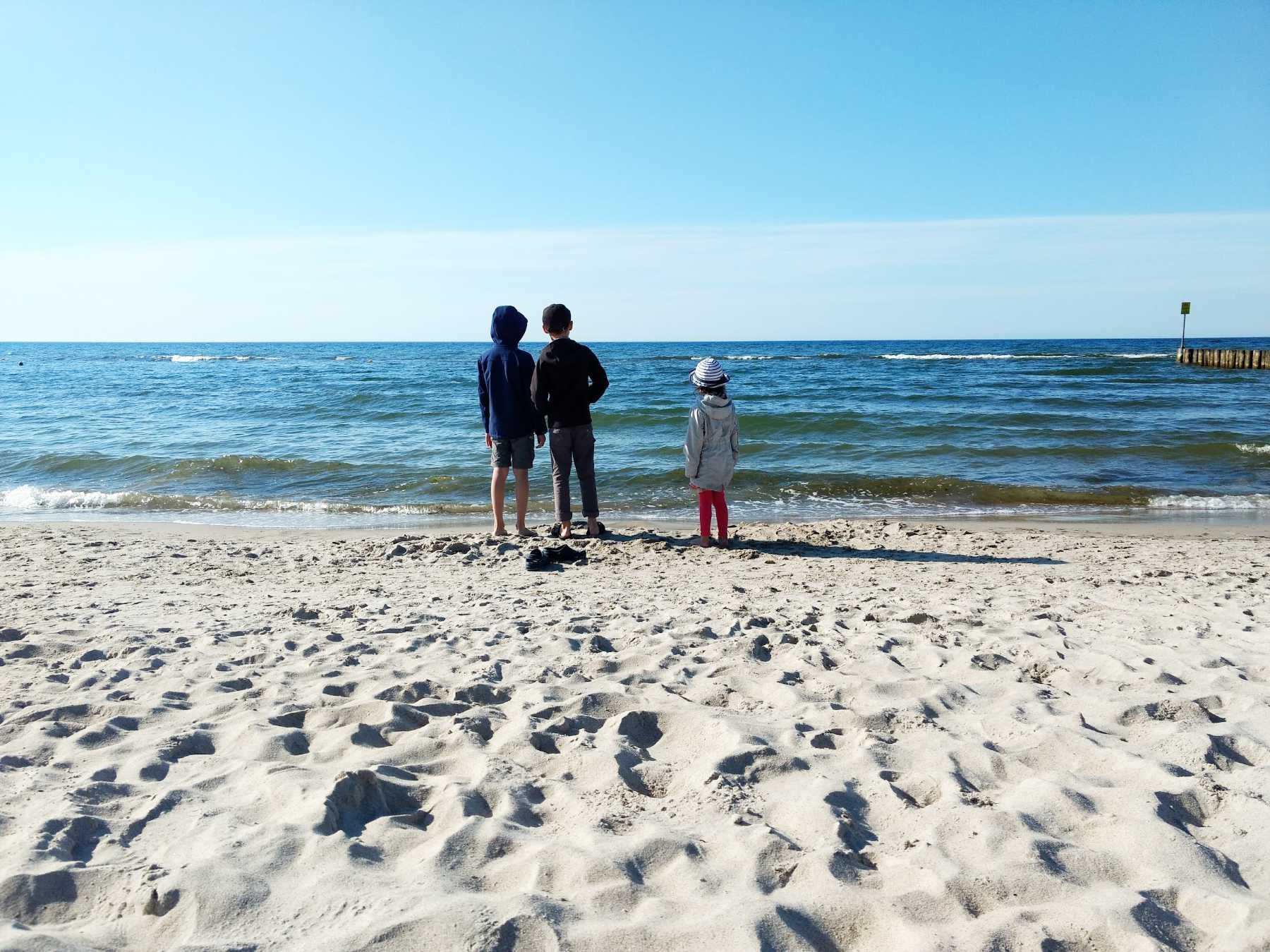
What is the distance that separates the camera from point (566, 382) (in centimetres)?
717

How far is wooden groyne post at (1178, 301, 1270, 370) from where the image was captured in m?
31.7

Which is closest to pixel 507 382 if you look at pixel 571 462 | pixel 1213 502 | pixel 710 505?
pixel 571 462

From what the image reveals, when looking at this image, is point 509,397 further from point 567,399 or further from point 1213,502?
point 1213,502

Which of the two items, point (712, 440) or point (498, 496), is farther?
point (498, 496)

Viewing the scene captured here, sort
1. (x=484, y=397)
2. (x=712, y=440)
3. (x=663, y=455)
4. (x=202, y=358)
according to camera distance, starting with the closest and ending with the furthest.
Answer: (x=712, y=440) → (x=484, y=397) → (x=663, y=455) → (x=202, y=358)

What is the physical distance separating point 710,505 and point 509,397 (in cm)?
195

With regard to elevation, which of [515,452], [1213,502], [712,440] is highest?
[712,440]

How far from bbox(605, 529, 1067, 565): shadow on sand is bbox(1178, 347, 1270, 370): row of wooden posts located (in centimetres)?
3230

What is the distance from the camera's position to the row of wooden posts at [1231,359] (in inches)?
1248

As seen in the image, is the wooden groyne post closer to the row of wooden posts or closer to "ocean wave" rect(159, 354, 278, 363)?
the row of wooden posts

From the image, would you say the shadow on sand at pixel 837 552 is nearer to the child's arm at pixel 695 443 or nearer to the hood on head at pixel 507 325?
the child's arm at pixel 695 443

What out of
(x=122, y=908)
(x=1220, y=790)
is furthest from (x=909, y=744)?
(x=122, y=908)

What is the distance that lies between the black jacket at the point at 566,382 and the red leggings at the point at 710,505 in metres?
1.22

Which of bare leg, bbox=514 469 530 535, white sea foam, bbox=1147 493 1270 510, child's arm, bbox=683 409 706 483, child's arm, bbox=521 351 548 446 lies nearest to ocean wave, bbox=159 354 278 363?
bare leg, bbox=514 469 530 535
